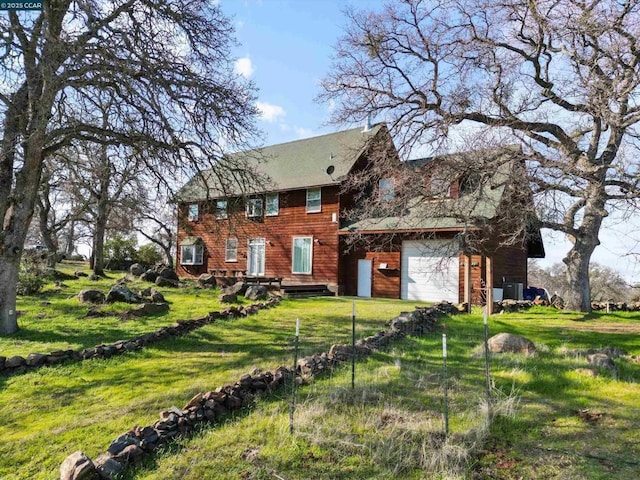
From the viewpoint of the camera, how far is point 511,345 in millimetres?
7098

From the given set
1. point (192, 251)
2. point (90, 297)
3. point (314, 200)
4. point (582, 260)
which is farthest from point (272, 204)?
point (582, 260)

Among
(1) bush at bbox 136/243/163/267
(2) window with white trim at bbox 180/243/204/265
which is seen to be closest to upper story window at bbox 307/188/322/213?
(2) window with white trim at bbox 180/243/204/265

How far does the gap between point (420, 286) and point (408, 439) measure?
14533mm

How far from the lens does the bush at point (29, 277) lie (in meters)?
13.6

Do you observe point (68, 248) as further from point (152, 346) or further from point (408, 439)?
point (408, 439)

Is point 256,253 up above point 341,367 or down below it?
above

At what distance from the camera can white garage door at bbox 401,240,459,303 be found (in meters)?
17.0

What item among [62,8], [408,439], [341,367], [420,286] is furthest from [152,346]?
[420,286]

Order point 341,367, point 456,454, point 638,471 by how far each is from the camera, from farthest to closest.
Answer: point 341,367
point 456,454
point 638,471

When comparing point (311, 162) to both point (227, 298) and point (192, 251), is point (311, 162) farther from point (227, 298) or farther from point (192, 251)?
point (227, 298)

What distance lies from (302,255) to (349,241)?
6.49 m

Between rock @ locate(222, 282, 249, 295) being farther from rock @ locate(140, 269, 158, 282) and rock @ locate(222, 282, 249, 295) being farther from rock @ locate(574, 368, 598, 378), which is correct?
rock @ locate(574, 368, 598, 378)

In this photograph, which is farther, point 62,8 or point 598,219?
point 598,219

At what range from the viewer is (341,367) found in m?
6.18
